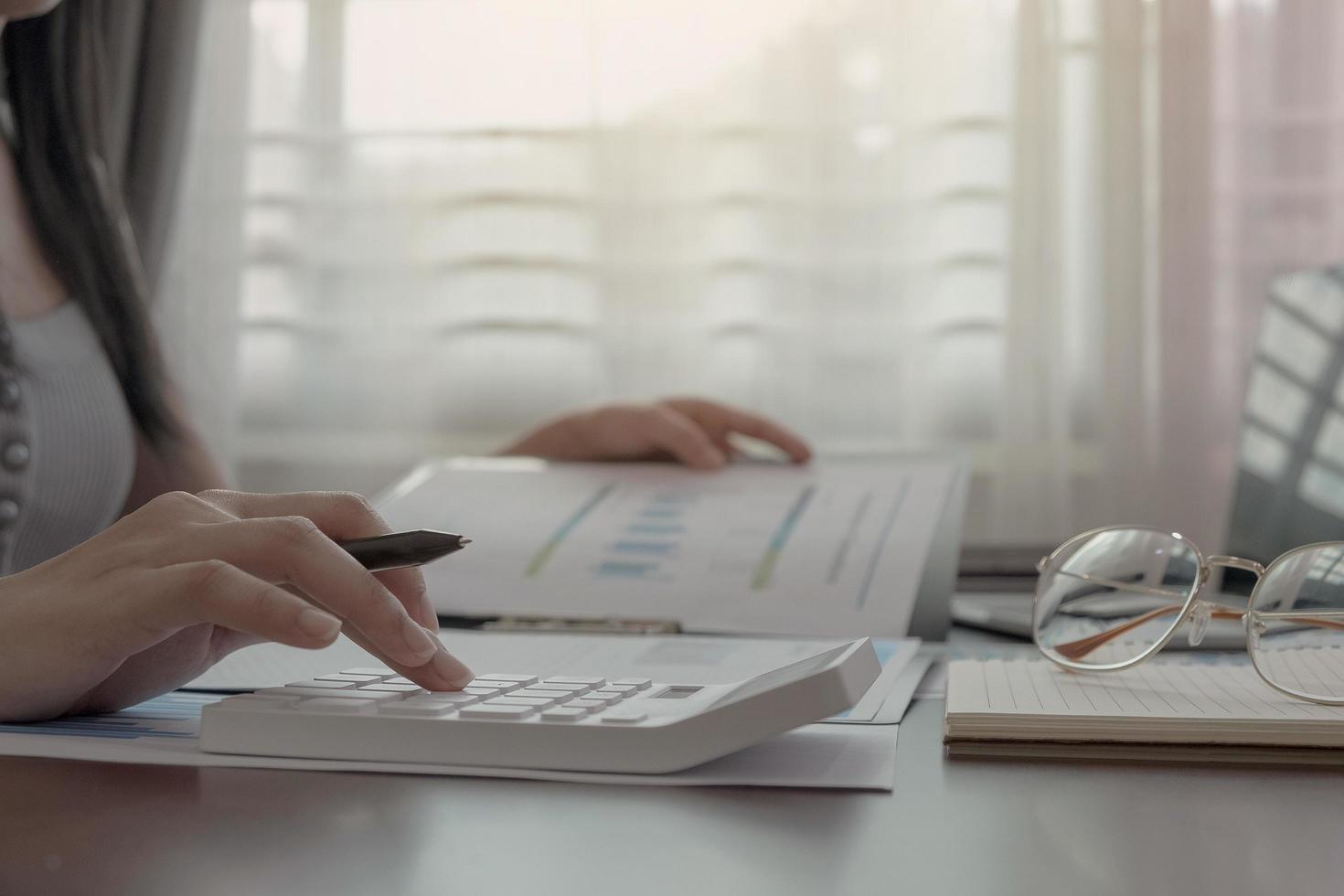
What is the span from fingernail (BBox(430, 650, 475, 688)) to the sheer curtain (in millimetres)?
1176

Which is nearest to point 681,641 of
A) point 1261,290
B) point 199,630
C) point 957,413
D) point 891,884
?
point 199,630

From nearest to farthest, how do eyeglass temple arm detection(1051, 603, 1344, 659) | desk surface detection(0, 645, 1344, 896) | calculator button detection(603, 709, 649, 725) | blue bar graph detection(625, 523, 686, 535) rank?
desk surface detection(0, 645, 1344, 896) → calculator button detection(603, 709, 649, 725) → eyeglass temple arm detection(1051, 603, 1344, 659) → blue bar graph detection(625, 523, 686, 535)

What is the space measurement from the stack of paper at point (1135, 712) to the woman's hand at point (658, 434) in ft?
1.80

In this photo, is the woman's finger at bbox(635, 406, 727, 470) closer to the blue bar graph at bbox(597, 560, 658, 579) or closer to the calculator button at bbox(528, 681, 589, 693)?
the blue bar graph at bbox(597, 560, 658, 579)

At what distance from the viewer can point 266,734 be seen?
0.43 meters

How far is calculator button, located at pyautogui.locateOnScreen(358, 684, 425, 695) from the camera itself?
1.52ft

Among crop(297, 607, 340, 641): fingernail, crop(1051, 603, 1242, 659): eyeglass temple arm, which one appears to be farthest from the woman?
crop(1051, 603, 1242, 659): eyeglass temple arm

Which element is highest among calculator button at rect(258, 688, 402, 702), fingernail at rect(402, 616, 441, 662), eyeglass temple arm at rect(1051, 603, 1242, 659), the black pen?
the black pen

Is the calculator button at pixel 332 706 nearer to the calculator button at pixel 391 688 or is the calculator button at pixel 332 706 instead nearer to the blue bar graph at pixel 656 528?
the calculator button at pixel 391 688

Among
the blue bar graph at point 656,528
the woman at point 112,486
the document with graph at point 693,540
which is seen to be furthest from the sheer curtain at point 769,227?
the blue bar graph at point 656,528

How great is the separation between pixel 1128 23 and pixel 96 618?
1518mm

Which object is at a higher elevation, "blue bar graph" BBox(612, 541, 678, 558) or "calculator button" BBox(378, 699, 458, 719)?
"calculator button" BBox(378, 699, 458, 719)

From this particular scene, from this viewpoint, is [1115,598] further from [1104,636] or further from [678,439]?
[678,439]

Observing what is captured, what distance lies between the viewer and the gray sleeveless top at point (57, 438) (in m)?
0.85
